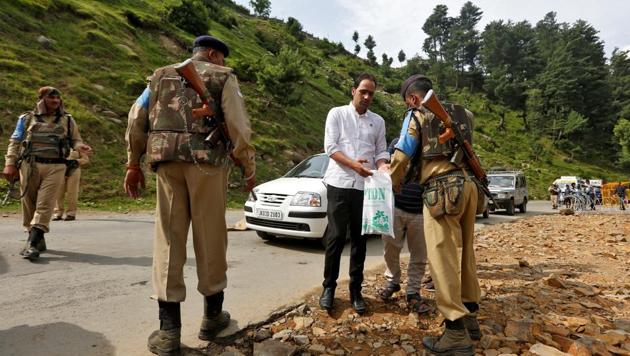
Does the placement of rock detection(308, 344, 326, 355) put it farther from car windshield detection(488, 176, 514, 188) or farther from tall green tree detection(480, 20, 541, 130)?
tall green tree detection(480, 20, 541, 130)

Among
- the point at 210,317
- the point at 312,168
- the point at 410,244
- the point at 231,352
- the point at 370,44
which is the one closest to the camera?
the point at 231,352

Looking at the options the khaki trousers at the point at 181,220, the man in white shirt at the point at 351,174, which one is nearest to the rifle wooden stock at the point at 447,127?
the man in white shirt at the point at 351,174

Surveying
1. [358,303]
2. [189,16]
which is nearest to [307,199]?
[358,303]

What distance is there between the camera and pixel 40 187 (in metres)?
4.80

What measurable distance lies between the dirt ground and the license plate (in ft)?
6.37

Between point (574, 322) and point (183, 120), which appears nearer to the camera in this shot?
point (183, 120)

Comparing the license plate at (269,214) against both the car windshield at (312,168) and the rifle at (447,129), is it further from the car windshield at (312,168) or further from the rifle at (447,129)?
the rifle at (447,129)

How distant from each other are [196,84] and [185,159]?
493 millimetres

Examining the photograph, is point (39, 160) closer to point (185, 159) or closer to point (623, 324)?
point (185, 159)

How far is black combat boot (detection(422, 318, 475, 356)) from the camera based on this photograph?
8.43 ft

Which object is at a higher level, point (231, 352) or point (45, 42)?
point (45, 42)

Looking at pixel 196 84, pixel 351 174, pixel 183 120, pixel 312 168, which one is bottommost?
pixel 351 174

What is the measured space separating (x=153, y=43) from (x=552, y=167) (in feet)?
155

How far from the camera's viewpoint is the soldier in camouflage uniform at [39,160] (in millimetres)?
4758
